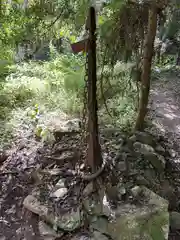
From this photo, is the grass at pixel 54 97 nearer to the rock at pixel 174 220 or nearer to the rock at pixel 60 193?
the rock at pixel 60 193

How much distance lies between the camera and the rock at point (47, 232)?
2.20 m

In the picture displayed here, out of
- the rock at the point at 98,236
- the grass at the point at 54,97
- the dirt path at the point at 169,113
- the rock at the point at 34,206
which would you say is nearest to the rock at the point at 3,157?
the grass at the point at 54,97

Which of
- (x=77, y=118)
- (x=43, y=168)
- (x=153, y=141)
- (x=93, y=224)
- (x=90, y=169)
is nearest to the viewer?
(x=93, y=224)

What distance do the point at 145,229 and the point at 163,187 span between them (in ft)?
2.14

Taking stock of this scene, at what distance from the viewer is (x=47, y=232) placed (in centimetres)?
223

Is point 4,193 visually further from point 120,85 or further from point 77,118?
point 120,85

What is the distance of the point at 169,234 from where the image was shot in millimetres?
2275

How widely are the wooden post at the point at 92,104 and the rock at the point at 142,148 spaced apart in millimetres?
614

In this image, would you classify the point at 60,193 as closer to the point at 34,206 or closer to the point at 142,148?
the point at 34,206

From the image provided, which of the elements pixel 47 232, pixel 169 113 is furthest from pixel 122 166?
pixel 169 113

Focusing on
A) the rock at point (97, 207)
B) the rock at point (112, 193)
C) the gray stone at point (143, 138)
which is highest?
the gray stone at point (143, 138)

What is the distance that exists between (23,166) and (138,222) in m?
1.47

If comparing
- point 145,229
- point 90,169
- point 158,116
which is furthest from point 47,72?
point 145,229

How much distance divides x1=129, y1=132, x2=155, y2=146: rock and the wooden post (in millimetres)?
734
